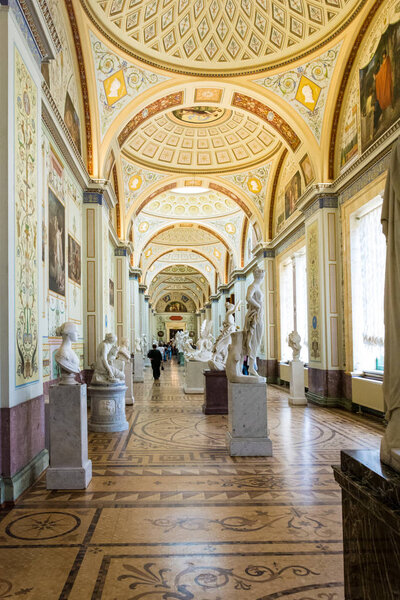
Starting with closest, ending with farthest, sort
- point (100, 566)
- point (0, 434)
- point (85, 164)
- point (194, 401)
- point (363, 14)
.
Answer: point (100, 566), point (0, 434), point (363, 14), point (85, 164), point (194, 401)

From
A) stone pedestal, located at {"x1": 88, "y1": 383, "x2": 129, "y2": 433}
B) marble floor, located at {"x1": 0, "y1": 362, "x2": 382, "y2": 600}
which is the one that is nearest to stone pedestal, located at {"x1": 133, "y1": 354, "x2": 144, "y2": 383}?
stone pedestal, located at {"x1": 88, "y1": 383, "x2": 129, "y2": 433}

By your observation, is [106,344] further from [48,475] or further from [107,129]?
[107,129]

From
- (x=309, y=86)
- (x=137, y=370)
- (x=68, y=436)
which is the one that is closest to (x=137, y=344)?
(x=137, y=370)

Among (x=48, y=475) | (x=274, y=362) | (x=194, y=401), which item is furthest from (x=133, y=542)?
(x=274, y=362)

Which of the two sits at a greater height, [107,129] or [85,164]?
[107,129]

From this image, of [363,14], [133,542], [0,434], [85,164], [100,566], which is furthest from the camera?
[85,164]

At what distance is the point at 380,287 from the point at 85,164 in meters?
7.94

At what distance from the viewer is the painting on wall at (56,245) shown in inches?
323

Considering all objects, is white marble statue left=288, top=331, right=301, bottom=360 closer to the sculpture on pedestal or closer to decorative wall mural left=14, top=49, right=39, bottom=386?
decorative wall mural left=14, top=49, right=39, bottom=386

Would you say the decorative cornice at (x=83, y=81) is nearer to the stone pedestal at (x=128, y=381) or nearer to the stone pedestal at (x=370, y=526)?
the stone pedestal at (x=128, y=381)

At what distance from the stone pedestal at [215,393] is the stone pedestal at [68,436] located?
5750mm

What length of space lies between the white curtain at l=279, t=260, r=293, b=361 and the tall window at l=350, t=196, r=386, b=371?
5767 millimetres

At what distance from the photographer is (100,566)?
3461mm

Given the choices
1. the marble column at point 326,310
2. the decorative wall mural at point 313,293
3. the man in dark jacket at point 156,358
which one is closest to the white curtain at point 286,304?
the decorative wall mural at point 313,293
